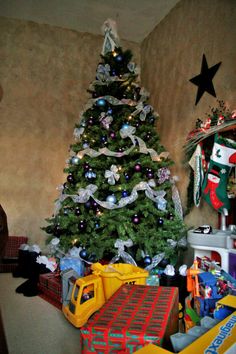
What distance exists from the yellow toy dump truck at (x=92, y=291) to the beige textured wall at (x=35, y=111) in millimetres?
2131

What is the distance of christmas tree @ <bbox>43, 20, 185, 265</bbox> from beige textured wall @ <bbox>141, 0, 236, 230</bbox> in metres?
0.44

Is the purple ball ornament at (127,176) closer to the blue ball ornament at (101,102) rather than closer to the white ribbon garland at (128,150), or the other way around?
the white ribbon garland at (128,150)

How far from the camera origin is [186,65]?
3.33 metres

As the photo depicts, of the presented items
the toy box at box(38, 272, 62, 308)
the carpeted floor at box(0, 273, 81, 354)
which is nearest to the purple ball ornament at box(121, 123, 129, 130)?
the toy box at box(38, 272, 62, 308)

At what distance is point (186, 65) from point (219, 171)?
155 cm

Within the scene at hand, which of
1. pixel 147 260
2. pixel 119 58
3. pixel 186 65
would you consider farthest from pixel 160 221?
pixel 186 65

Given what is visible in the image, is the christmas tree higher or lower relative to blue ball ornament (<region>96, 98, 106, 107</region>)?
lower

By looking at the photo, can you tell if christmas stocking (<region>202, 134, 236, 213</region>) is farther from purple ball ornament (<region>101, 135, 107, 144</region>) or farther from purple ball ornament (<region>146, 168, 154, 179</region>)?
purple ball ornament (<region>101, 135, 107, 144</region>)

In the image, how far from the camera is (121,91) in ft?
10.1

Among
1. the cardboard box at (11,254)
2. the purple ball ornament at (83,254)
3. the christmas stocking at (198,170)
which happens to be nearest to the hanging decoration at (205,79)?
the christmas stocking at (198,170)

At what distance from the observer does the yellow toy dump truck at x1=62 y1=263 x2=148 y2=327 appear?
1926mm

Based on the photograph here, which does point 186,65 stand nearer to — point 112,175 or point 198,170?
point 198,170

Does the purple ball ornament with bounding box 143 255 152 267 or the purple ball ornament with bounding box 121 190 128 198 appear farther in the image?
the purple ball ornament with bounding box 121 190 128 198

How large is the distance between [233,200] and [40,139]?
8.85ft
